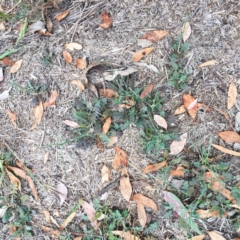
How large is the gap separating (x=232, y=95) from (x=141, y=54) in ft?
1.82

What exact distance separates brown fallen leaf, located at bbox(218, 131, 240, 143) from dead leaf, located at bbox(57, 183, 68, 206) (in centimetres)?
94

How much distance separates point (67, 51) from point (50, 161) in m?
0.66

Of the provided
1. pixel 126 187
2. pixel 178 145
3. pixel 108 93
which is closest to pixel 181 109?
pixel 178 145

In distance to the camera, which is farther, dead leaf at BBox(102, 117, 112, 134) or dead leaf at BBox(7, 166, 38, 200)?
dead leaf at BBox(7, 166, 38, 200)

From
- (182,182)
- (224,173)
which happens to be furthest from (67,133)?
(224,173)

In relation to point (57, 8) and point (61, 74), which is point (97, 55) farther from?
point (57, 8)

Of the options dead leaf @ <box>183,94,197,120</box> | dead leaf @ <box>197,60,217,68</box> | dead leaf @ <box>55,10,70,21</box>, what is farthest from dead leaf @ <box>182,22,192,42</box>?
dead leaf @ <box>55,10,70,21</box>

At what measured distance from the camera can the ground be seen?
1.96m

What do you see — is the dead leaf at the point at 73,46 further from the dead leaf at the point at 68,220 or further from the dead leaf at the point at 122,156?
the dead leaf at the point at 68,220

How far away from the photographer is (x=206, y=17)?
1972 millimetres

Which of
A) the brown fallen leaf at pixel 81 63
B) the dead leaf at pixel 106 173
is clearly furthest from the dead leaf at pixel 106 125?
the brown fallen leaf at pixel 81 63

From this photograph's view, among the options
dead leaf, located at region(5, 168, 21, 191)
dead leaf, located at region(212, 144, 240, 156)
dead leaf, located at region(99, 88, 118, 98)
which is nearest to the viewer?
dead leaf, located at region(212, 144, 240, 156)

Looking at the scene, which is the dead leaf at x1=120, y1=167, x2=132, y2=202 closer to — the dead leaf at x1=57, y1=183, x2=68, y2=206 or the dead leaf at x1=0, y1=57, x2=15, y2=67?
the dead leaf at x1=57, y1=183, x2=68, y2=206

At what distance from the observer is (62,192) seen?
82.4 inches
